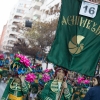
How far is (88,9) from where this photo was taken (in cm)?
664

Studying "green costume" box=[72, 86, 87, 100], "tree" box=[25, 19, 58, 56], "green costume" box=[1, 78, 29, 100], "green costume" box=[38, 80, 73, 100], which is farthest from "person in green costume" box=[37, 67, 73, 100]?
"tree" box=[25, 19, 58, 56]

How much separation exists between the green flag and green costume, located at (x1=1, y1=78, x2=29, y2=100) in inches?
37.1

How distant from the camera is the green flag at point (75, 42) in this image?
654 centimetres

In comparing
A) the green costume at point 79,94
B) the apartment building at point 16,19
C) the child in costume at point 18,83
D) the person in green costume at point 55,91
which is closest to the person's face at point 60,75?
the person in green costume at point 55,91

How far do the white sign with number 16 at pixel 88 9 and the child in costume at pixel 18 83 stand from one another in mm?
1726

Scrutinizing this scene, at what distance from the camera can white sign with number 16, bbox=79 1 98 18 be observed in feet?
21.5

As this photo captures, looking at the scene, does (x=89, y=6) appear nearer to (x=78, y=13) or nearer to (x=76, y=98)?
(x=78, y=13)

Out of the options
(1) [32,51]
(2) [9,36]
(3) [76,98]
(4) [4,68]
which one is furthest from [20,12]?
(3) [76,98]

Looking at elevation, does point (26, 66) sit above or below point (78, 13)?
below

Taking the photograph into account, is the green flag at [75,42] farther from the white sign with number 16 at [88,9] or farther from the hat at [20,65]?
the hat at [20,65]

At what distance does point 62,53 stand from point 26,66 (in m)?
1.05

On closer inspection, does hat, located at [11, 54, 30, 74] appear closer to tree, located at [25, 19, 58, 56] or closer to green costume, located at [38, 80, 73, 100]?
green costume, located at [38, 80, 73, 100]

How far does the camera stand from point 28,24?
17016 mm

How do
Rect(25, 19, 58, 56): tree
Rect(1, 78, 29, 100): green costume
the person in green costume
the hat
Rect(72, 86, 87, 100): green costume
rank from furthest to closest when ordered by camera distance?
1. Rect(25, 19, 58, 56): tree
2. Rect(72, 86, 87, 100): green costume
3. the hat
4. Rect(1, 78, 29, 100): green costume
5. the person in green costume
